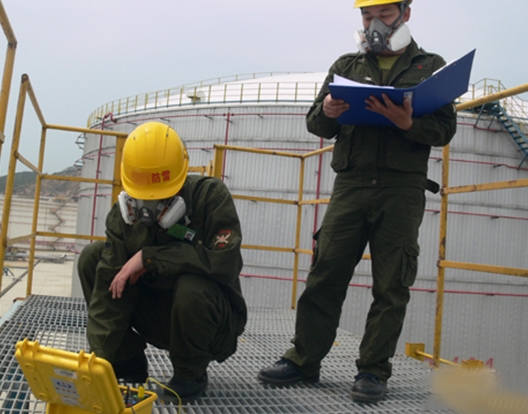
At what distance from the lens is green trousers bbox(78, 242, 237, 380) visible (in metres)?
1.75

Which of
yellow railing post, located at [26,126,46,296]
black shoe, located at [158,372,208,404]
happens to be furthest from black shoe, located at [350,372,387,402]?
yellow railing post, located at [26,126,46,296]

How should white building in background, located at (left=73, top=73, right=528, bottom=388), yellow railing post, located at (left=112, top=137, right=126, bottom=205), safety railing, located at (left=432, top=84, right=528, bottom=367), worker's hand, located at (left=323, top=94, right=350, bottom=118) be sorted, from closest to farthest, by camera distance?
worker's hand, located at (left=323, top=94, right=350, bottom=118) → safety railing, located at (left=432, top=84, right=528, bottom=367) → yellow railing post, located at (left=112, top=137, right=126, bottom=205) → white building in background, located at (left=73, top=73, right=528, bottom=388)

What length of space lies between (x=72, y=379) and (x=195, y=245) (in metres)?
0.77

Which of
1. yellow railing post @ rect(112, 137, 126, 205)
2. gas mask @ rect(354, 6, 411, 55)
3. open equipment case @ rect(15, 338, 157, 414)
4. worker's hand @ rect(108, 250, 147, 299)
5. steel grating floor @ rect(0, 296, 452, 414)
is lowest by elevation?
steel grating floor @ rect(0, 296, 452, 414)

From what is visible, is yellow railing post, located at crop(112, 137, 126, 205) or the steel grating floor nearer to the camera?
the steel grating floor

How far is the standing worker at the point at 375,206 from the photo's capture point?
6.77 feet

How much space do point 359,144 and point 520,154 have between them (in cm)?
1170

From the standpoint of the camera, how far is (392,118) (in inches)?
75.4

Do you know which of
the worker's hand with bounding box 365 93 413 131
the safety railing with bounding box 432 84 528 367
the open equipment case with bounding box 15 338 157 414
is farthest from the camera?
the safety railing with bounding box 432 84 528 367

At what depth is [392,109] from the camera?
188 centimetres

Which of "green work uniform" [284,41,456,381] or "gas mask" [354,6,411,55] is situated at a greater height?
"gas mask" [354,6,411,55]

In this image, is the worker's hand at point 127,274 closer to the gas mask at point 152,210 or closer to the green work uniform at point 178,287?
the green work uniform at point 178,287

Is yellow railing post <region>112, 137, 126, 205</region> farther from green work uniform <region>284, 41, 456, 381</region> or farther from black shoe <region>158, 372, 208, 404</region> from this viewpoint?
black shoe <region>158, 372, 208, 404</region>

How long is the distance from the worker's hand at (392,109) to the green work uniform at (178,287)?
664 mm
